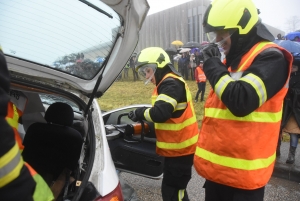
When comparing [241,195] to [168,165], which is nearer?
[241,195]

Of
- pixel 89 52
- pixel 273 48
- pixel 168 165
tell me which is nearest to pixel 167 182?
pixel 168 165

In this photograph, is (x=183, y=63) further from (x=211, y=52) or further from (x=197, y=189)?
(x=211, y=52)

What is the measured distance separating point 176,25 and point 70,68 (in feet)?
60.2

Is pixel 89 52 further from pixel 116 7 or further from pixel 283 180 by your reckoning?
pixel 283 180

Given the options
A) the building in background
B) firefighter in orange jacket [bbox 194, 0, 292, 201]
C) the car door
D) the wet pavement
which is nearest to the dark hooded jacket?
firefighter in orange jacket [bbox 194, 0, 292, 201]

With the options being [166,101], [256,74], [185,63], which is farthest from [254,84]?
[185,63]

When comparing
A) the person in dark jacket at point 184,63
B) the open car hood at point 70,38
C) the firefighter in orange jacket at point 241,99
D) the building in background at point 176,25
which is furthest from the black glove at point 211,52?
the building in background at point 176,25

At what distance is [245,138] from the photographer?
173 centimetres

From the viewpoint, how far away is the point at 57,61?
2.09 m

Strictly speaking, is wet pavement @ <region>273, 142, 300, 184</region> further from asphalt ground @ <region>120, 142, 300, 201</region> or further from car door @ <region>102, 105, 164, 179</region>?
car door @ <region>102, 105, 164, 179</region>

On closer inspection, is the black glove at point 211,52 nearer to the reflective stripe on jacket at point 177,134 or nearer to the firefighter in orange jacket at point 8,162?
the reflective stripe on jacket at point 177,134

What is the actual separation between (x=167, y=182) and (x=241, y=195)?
3.40 feet

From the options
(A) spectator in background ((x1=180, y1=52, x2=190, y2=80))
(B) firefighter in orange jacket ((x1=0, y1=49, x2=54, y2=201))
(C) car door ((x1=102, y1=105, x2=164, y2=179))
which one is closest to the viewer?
(B) firefighter in orange jacket ((x1=0, y1=49, x2=54, y2=201))

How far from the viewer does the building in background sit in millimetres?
17984
